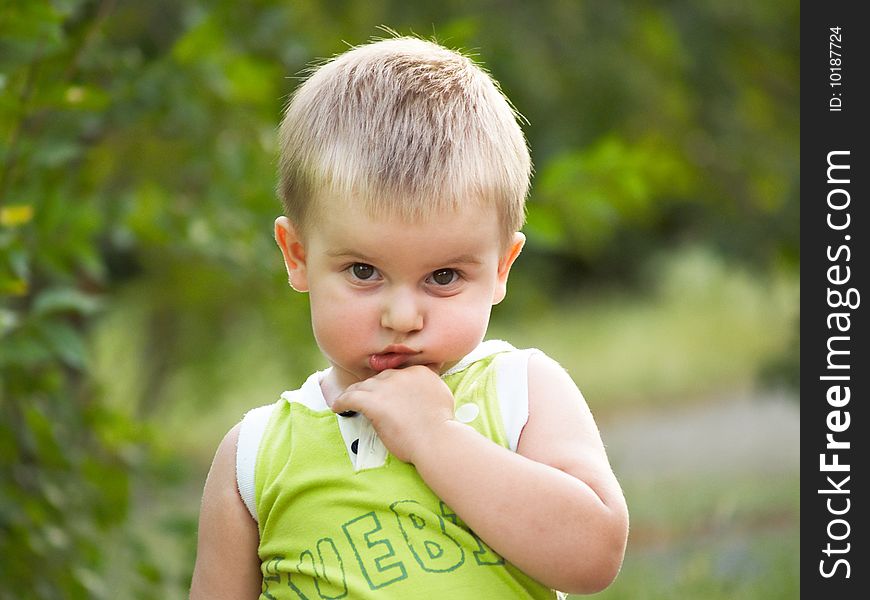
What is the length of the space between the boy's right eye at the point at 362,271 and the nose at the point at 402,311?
0.15 feet

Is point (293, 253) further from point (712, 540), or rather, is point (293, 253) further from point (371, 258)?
point (712, 540)

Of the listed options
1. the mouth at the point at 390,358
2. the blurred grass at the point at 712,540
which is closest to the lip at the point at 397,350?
the mouth at the point at 390,358

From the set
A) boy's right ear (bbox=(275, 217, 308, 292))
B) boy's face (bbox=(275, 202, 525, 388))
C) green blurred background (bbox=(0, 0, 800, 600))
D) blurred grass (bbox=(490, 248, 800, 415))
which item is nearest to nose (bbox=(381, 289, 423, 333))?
boy's face (bbox=(275, 202, 525, 388))

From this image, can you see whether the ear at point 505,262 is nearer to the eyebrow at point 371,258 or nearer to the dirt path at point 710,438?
the eyebrow at point 371,258

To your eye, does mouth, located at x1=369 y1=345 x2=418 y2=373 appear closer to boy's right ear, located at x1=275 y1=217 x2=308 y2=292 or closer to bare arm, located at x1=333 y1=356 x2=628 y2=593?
bare arm, located at x1=333 y1=356 x2=628 y2=593

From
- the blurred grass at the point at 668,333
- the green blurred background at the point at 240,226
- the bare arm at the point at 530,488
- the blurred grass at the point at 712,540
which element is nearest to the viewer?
the bare arm at the point at 530,488

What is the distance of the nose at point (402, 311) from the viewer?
162 cm

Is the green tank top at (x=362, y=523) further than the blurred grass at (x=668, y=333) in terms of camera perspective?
No

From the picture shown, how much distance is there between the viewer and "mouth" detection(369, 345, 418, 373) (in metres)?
1.68

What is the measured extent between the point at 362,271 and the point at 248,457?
1.11 feet

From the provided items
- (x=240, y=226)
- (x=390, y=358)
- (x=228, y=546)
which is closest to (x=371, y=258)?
(x=390, y=358)

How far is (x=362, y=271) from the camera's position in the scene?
1661 millimetres
